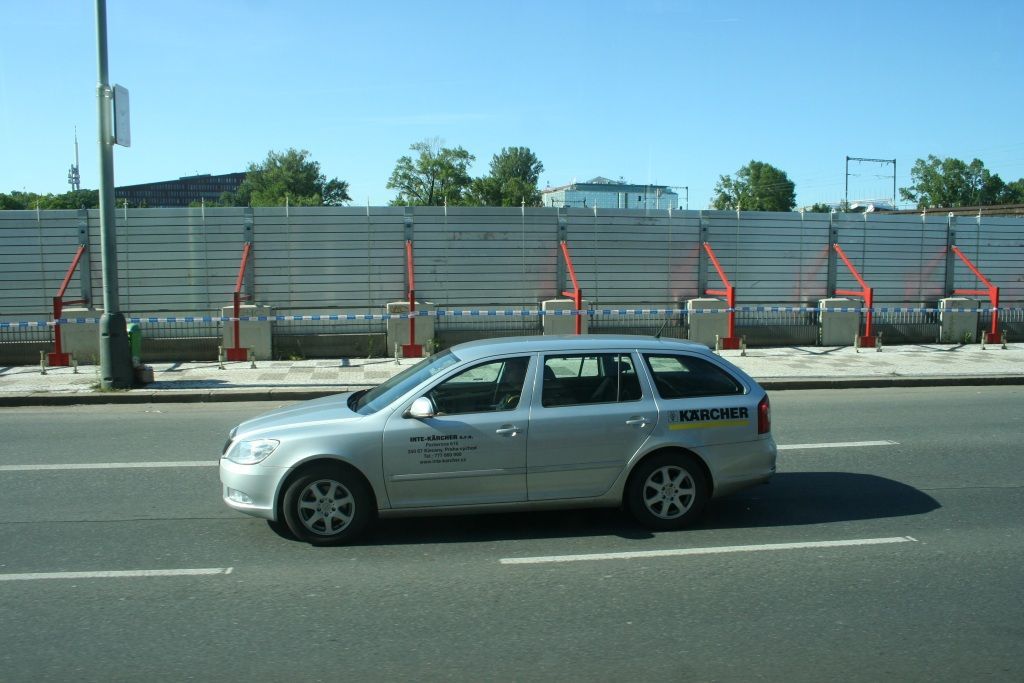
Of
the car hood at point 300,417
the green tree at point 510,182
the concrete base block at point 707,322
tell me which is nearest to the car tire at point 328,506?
the car hood at point 300,417

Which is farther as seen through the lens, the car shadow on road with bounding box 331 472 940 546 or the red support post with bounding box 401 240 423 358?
the red support post with bounding box 401 240 423 358

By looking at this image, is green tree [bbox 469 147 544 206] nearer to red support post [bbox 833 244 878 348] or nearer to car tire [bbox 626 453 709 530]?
red support post [bbox 833 244 878 348]

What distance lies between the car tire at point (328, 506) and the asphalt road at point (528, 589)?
12 centimetres

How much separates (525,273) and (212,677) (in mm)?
15085

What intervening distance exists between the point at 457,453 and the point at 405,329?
11.3 m

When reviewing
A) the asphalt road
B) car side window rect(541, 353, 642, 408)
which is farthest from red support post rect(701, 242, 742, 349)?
car side window rect(541, 353, 642, 408)

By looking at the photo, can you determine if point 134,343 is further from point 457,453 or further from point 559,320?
point 457,453

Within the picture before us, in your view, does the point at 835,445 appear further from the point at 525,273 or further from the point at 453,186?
the point at 453,186

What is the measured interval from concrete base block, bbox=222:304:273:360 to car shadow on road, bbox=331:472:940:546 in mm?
10799

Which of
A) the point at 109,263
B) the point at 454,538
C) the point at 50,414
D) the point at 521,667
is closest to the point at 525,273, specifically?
the point at 109,263

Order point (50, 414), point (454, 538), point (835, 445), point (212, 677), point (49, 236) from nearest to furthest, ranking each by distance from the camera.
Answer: point (212, 677) < point (454, 538) < point (835, 445) < point (50, 414) < point (49, 236)

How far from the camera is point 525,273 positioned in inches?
742

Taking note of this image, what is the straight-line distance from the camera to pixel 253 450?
621 centimetres

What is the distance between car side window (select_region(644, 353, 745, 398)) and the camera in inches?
264
